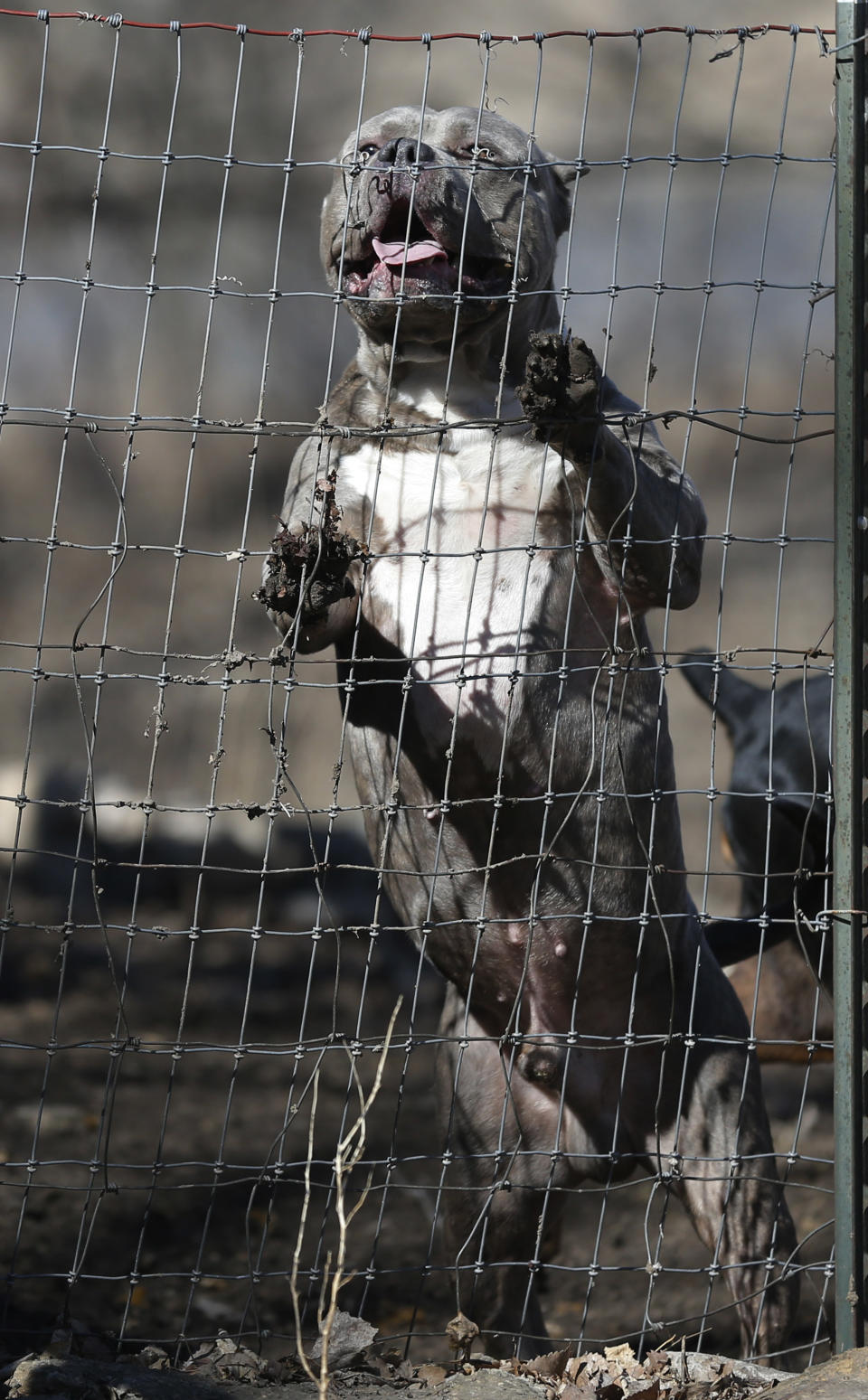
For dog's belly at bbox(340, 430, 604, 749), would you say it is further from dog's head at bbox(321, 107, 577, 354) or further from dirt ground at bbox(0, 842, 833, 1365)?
dirt ground at bbox(0, 842, 833, 1365)

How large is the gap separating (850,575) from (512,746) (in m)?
0.93

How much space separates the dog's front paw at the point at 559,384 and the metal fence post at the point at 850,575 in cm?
45

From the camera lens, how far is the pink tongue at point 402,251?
304 cm

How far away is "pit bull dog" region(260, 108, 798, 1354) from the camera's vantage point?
3107 millimetres

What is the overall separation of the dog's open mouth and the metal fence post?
0.81 m

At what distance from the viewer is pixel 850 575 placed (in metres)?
2.58

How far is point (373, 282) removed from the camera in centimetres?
306

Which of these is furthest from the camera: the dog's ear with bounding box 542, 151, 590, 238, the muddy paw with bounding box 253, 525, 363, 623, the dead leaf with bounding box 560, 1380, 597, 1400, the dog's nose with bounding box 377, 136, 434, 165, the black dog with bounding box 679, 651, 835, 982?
the black dog with bounding box 679, 651, 835, 982

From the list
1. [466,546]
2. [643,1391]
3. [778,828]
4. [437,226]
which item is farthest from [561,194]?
[643,1391]

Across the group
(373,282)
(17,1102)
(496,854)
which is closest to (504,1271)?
(496,854)

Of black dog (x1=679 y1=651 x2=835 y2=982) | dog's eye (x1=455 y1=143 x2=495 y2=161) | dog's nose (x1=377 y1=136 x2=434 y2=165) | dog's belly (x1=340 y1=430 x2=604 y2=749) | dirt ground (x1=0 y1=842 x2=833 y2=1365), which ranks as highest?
dog's eye (x1=455 y1=143 x2=495 y2=161)

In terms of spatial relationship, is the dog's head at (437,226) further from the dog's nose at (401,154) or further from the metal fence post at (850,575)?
the metal fence post at (850,575)

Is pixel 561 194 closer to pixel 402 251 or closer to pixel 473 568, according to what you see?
pixel 402 251

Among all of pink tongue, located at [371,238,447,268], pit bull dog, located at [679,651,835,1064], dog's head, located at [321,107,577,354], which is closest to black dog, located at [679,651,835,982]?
pit bull dog, located at [679,651,835,1064]
